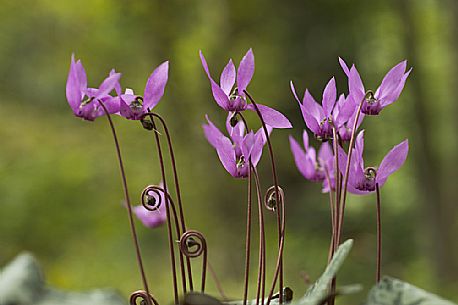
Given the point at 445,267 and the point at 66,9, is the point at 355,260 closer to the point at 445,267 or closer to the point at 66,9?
the point at 445,267

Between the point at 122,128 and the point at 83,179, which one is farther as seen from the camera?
the point at 122,128

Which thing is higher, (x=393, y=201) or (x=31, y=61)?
(x=31, y=61)

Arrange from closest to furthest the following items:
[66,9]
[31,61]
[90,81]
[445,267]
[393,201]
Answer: [445,267] < [66,9] < [90,81] < [393,201] < [31,61]

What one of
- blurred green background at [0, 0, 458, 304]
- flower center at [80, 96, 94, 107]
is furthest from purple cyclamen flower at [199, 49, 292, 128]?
blurred green background at [0, 0, 458, 304]

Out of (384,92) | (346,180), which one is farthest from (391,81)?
(346,180)

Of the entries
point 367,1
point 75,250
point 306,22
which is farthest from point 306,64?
point 75,250

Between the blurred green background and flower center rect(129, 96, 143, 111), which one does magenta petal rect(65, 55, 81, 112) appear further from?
the blurred green background

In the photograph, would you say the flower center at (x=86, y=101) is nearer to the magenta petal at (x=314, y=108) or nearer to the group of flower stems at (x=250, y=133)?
the group of flower stems at (x=250, y=133)

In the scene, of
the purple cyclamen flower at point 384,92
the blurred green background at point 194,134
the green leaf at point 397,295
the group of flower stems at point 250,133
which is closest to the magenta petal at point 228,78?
the group of flower stems at point 250,133
